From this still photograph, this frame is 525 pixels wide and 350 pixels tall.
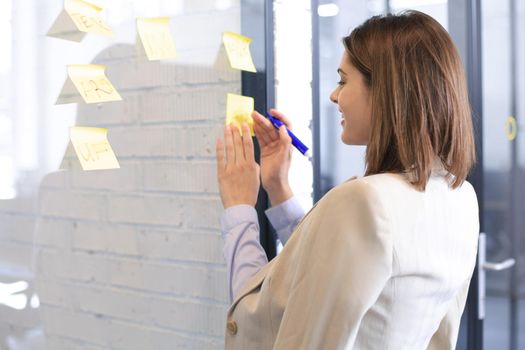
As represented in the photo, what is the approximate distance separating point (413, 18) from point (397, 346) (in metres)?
0.49

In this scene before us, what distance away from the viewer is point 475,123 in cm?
191

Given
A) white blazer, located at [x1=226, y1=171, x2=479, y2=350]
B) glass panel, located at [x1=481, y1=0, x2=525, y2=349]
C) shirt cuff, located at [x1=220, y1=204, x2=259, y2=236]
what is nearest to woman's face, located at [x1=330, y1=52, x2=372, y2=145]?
white blazer, located at [x1=226, y1=171, x2=479, y2=350]

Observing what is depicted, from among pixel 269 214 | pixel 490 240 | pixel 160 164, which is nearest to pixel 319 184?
pixel 269 214

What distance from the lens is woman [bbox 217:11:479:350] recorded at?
2.80ft

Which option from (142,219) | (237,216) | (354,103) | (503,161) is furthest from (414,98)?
(503,161)

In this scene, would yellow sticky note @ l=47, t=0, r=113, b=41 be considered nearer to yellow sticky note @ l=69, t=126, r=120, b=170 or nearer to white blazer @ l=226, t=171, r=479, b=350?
yellow sticky note @ l=69, t=126, r=120, b=170

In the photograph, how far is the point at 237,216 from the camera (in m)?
1.17

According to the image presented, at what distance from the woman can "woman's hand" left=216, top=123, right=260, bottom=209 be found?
15 cm

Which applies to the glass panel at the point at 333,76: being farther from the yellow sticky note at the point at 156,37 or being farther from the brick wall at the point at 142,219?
the yellow sticky note at the point at 156,37

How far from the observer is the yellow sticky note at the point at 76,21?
1.07 meters

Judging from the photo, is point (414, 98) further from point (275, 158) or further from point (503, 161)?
point (503, 161)

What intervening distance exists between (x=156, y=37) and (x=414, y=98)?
1.78ft

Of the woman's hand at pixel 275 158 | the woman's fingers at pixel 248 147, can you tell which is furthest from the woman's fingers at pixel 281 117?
the woman's fingers at pixel 248 147

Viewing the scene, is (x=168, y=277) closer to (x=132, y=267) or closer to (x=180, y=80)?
(x=132, y=267)
